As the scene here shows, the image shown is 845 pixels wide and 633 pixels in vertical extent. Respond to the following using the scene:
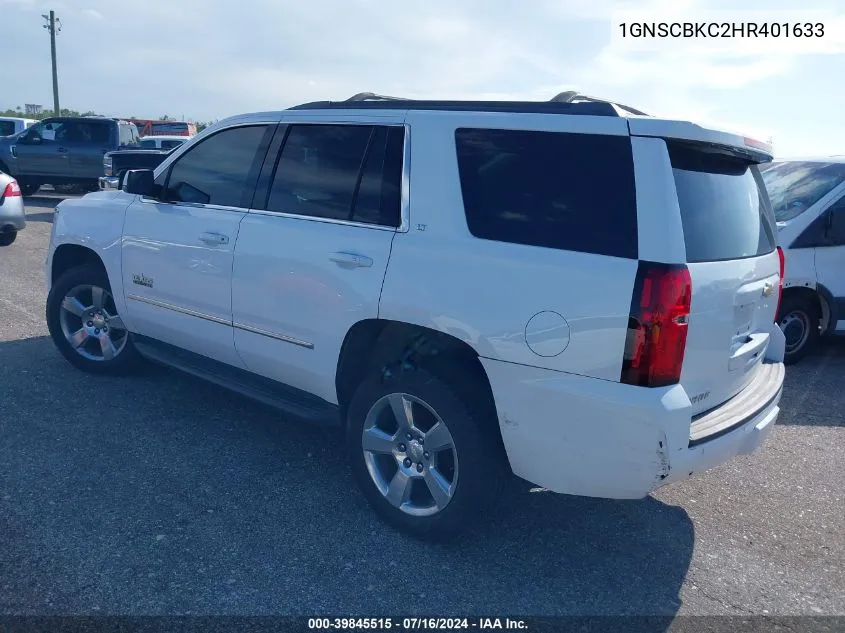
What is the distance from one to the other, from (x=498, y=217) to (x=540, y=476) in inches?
44.4

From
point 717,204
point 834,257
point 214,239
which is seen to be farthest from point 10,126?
point 717,204

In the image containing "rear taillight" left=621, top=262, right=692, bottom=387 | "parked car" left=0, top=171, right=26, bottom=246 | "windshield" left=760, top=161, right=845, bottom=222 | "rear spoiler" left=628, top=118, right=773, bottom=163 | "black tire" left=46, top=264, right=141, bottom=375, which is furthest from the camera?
"parked car" left=0, top=171, right=26, bottom=246

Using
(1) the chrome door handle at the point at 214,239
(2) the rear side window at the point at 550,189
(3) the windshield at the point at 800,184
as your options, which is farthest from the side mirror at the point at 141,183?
(3) the windshield at the point at 800,184

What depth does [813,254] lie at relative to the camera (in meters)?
6.74

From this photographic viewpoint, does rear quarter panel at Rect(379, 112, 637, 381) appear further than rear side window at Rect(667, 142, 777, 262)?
No

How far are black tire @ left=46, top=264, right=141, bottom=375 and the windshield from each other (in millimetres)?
5446

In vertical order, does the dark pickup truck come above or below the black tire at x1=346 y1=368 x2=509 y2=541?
above

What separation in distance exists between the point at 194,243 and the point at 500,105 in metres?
2.07

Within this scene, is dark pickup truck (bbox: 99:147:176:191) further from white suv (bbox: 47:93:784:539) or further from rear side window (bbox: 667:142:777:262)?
rear side window (bbox: 667:142:777:262)

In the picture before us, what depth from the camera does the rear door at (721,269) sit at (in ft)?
9.95

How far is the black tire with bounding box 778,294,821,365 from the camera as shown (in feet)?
22.6

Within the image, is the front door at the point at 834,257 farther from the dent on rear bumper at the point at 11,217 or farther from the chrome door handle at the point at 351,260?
the dent on rear bumper at the point at 11,217

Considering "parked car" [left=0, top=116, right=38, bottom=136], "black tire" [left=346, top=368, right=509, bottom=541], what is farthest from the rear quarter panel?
"parked car" [left=0, top=116, right=38, bottom=136]

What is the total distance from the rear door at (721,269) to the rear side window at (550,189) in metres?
0.24
